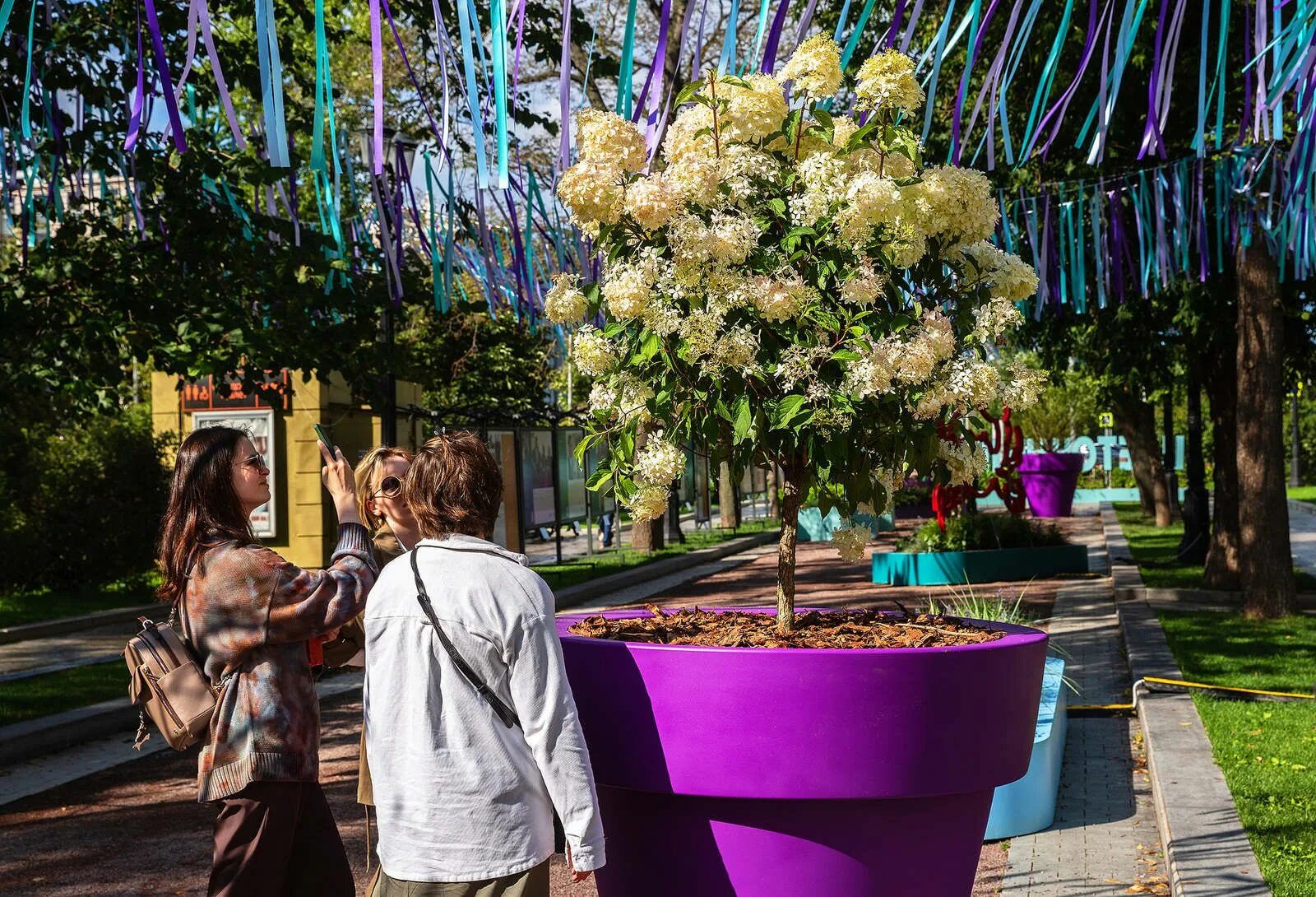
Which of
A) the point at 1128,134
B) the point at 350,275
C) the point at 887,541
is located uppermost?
the point at 1128,134

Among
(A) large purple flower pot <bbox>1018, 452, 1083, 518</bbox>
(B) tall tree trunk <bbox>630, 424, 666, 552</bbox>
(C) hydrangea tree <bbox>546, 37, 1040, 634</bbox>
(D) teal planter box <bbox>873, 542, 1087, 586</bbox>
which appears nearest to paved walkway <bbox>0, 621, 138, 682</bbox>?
(C) hydrangea tree <bbox>546, 37, 1040, 634</bbox>

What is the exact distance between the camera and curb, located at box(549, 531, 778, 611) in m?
17.2

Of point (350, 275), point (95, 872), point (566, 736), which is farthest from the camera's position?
point (350, 275)

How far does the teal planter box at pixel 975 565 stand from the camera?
18.5 meters

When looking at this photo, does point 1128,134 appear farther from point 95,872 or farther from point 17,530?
point 17,530

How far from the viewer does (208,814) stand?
6793 millimetres

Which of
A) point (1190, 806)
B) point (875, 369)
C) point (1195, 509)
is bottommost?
point (1190, 806)

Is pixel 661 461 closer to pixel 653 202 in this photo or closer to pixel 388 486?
pixel 653 202

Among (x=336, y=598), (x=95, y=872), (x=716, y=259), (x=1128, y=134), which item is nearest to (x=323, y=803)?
(x=336, y=598)

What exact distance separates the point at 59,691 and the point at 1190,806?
8292 mm

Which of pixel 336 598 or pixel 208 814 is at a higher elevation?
pixel 336 598

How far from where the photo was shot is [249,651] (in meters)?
3.35

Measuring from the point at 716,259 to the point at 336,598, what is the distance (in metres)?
1.31

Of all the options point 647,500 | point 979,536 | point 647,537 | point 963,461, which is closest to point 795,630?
point 647,500
